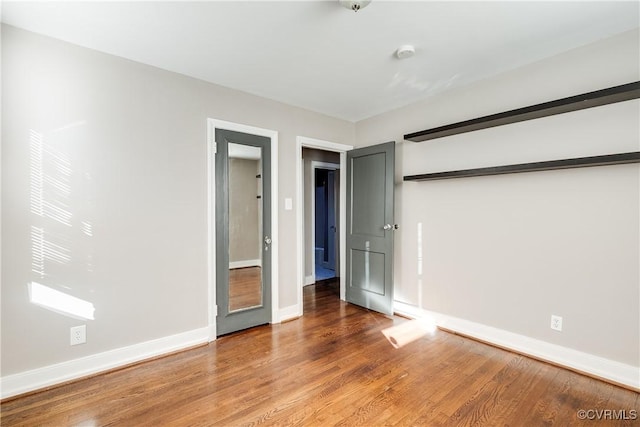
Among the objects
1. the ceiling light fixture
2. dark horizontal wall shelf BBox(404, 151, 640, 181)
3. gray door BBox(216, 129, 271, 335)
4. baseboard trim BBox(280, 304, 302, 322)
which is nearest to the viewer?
the ceiling light fixture

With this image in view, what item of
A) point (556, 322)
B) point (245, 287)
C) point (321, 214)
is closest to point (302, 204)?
point (245, 287)

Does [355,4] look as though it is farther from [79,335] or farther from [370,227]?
[79,335]

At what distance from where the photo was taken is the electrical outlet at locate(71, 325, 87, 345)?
2.28 metres

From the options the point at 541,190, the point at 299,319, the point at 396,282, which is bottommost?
the point at 299,319

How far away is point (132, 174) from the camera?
2533 millimetres

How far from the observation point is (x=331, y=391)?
2.12 meters

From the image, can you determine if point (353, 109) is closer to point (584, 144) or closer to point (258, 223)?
point (258, 223)

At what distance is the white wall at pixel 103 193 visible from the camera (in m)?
2.08

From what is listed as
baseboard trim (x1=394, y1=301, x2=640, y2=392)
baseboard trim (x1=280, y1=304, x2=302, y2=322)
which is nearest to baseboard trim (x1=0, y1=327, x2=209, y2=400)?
baseboard trim (x1=280, y1=304, x2=302, y2=322)

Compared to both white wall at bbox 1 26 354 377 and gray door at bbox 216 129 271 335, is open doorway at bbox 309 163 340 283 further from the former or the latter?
white wall at bbox 1 26 354 377

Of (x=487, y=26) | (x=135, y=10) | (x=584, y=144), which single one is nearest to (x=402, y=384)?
(x=584, y=144)

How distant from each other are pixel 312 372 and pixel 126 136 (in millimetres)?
2471

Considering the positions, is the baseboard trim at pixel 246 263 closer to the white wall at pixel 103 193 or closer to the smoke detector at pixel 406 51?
the white wall at pixel 103 193

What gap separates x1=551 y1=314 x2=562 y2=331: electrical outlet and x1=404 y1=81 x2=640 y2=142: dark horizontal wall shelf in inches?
66.4
